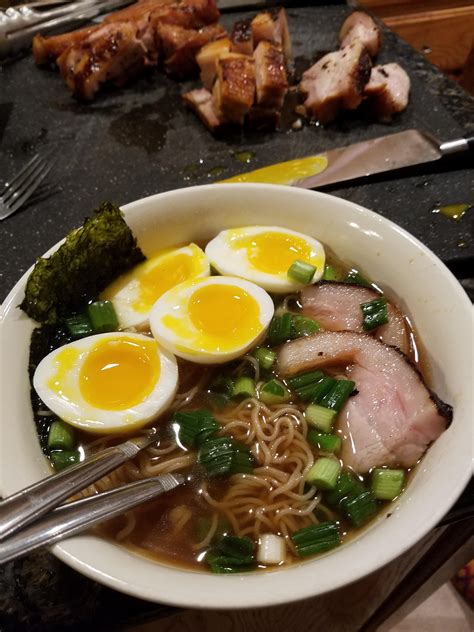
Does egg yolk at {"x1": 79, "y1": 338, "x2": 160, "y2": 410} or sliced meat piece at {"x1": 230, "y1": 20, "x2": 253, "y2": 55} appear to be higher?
sliced meat piece at {"x1": 230, "y1": 20, "x2": 253, "y2": 55}

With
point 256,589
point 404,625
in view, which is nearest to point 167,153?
point 256,589

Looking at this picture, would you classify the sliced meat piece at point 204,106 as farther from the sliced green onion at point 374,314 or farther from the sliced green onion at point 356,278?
the sliced green onion at point 374,314

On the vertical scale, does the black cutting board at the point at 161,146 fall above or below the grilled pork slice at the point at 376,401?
above

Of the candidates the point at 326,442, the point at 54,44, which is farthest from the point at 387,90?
the point at 326,442

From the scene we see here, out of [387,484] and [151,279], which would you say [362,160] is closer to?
[151,279]

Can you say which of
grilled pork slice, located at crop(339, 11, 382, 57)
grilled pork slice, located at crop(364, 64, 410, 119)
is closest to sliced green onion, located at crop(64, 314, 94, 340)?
grilled pork slice, located at crop(364, 64, 410, 119)

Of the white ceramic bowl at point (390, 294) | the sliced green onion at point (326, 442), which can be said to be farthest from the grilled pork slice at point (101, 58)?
the sliced green onion at point (326, 442)

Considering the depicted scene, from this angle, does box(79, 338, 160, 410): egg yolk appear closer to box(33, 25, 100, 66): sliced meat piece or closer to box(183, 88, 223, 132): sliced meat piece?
box(183, 88, 223, 132): sliced meat piece
